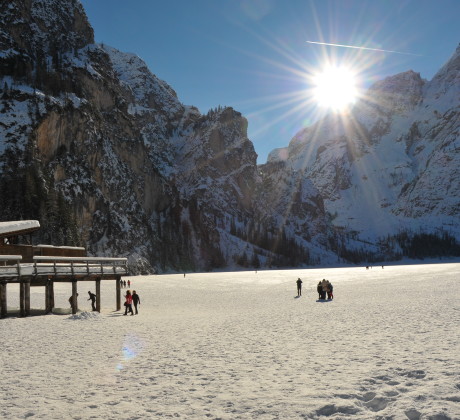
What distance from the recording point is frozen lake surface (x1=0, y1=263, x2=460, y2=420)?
1032 cm

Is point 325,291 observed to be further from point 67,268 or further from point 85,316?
point 67,268

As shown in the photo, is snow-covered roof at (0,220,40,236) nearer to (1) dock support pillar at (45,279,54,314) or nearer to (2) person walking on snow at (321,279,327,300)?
(1) dock support pillar at (45,279,54,314)

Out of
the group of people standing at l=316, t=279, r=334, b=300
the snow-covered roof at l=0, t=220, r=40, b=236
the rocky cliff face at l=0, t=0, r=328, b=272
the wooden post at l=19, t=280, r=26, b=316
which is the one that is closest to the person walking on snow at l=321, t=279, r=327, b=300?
the group of people standing at l=316, t=279, r=334, b=300

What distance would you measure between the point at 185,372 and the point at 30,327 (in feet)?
45.5

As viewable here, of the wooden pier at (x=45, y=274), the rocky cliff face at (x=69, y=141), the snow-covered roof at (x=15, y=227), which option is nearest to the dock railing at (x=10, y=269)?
the wooden pier at (x=45, y=274)

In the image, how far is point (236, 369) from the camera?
1416 centimetres

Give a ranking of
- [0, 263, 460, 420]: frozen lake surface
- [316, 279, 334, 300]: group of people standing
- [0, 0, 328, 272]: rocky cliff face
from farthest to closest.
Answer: [0, 0, 328, 272]: rocky cliff face
[316, 279, 334, 300]: group of people standing
[0, 263, 460, 420]: frozen lake surface

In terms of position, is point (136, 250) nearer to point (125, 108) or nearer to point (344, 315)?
point (125, 108)

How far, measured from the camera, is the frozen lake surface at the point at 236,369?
10320 mm

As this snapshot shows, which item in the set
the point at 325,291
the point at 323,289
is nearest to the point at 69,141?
the point at 323,289

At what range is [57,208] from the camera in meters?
99.3

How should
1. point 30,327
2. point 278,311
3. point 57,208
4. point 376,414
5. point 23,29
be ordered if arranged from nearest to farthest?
point 376,414 < point 30,327 < point 278,311 < point 57,208 < point 23,29

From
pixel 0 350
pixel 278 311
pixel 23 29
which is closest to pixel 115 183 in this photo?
pixel 23 29

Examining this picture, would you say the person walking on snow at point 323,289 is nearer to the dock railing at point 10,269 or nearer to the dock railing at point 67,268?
the dock railing at point 67,268
